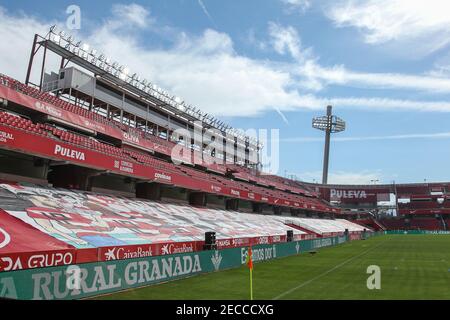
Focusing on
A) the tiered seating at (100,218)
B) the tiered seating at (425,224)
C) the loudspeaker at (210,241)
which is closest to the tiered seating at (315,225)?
the tiered seating at (100,218)

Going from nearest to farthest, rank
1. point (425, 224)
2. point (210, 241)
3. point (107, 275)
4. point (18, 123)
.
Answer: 1. point (107, 275)
2. point (18, 123)
3. point (210, 241)
4. point (425, 224)

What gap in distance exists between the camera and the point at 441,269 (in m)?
22.2

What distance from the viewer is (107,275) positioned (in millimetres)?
13422

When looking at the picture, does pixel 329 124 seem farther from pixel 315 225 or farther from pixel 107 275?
pixel 107 275

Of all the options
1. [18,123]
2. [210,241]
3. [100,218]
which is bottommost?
[210,241]

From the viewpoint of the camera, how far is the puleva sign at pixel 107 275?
399 inches

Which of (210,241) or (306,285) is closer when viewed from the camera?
(306,285)

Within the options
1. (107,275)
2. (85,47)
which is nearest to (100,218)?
(107,275)

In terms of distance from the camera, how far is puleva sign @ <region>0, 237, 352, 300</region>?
1013cm

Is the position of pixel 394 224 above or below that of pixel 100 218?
below

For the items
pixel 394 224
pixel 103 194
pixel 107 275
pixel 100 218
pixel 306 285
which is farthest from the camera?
pixel 394 224

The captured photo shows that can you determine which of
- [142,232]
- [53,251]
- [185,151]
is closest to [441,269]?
[142,232]

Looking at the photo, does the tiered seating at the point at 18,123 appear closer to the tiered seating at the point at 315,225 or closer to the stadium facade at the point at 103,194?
the stadium facade at the point at 103,194
